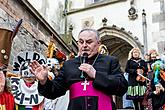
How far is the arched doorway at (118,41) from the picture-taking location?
13777mm

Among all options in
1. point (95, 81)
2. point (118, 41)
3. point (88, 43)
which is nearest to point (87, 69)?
point (95, 81)

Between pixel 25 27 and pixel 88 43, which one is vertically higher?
pixel 25 27

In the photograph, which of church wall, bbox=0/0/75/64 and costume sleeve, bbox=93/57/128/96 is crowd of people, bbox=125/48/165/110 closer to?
church wall, bbox=0/0/75/64

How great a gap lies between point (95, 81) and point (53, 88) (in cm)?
34

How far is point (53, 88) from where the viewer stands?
118 inches

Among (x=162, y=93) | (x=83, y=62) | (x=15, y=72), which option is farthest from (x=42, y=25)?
(x=83, y=62)

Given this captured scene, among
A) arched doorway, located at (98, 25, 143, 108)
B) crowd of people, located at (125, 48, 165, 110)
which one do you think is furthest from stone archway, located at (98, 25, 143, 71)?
crowd of people, located at (125, 48, 165, 110)

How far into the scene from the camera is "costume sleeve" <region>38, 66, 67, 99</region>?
295 cm

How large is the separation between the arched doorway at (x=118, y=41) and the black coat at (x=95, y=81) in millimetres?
10031

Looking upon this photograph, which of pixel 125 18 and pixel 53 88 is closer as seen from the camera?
pixel 53 88

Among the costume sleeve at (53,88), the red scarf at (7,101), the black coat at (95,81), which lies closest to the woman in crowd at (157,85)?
the red scarf at (7,101)

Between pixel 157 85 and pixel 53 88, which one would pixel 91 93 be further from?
pixel 157 85

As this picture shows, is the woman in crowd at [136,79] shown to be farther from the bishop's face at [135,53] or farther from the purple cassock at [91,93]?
the purple cassock at [91,93]

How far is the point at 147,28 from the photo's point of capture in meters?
13.8
